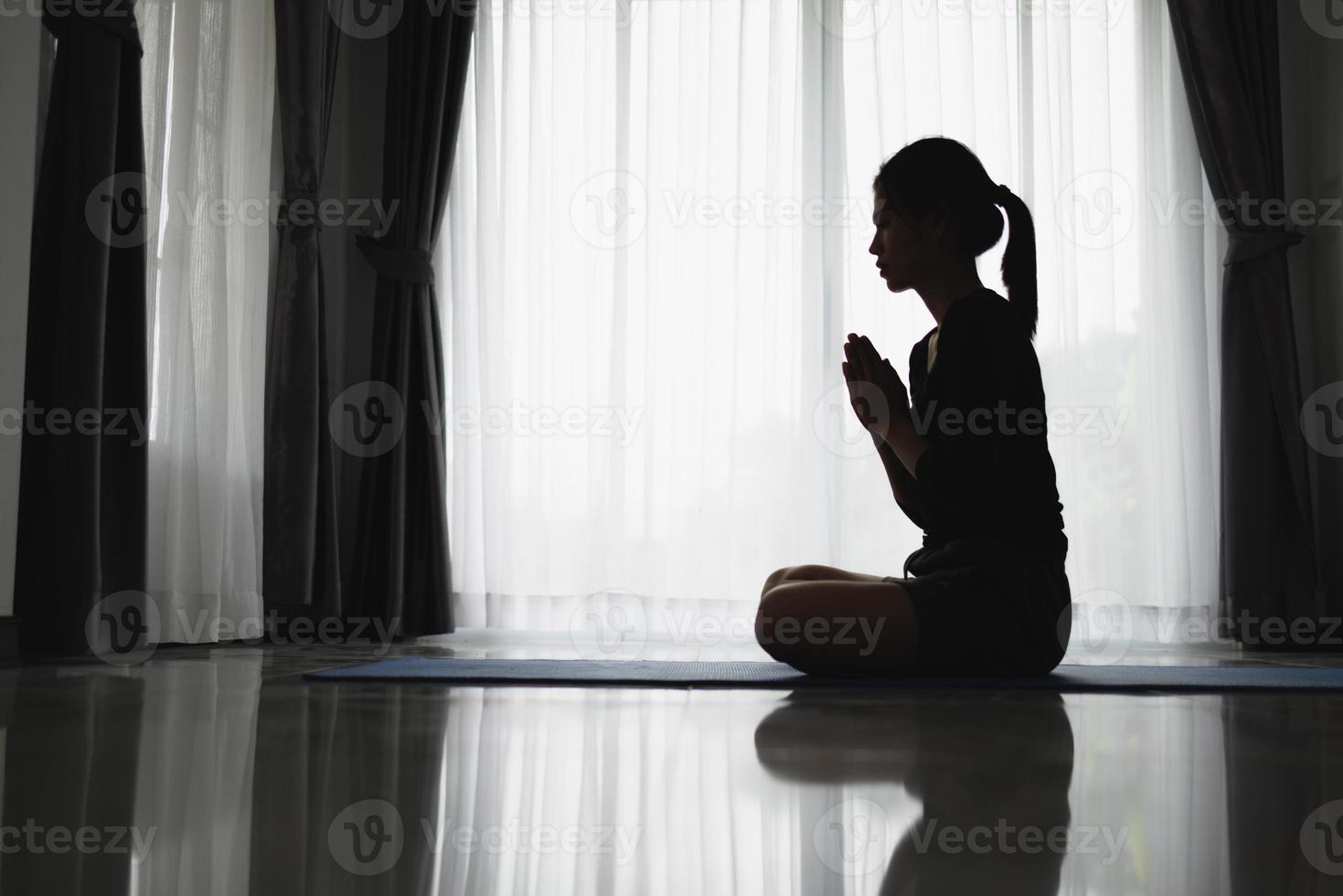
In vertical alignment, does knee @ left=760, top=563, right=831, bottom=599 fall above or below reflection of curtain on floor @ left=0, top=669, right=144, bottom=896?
above

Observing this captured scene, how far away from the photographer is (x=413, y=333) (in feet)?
12.2

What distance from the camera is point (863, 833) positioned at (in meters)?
0.58

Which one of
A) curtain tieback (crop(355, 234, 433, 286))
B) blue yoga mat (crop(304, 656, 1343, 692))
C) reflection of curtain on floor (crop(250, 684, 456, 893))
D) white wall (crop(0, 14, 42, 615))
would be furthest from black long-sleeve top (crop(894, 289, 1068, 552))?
curtain tieback (crop(355, 234, 433, 286))

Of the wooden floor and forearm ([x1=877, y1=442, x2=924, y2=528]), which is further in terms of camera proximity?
forearm ([x1=877, y1=442, x2=924, y2=528])

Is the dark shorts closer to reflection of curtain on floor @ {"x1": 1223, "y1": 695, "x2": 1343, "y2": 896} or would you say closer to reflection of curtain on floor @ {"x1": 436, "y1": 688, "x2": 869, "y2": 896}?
reflection of curtain on floor @ {"x1": 1223, "y1": 695, "x2": 1343, "y2": 896}

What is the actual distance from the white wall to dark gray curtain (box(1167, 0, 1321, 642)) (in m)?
3.38

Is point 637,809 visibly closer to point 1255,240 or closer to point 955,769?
point 955,769

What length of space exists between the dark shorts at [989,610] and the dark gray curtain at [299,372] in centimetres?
205

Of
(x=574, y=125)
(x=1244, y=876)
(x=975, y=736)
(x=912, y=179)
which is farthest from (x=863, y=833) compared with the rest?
(x=574, y=125)

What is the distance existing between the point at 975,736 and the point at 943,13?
133 inches

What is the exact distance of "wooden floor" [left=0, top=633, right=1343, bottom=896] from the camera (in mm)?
504

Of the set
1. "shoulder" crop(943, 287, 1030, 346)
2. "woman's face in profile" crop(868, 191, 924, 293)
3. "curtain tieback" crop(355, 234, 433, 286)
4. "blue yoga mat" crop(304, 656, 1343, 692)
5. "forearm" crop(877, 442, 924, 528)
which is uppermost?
"curtain tieback" crop(355, 234, 433, 286)

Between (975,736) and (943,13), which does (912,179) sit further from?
(943,13)

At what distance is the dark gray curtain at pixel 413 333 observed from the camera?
142 inches
